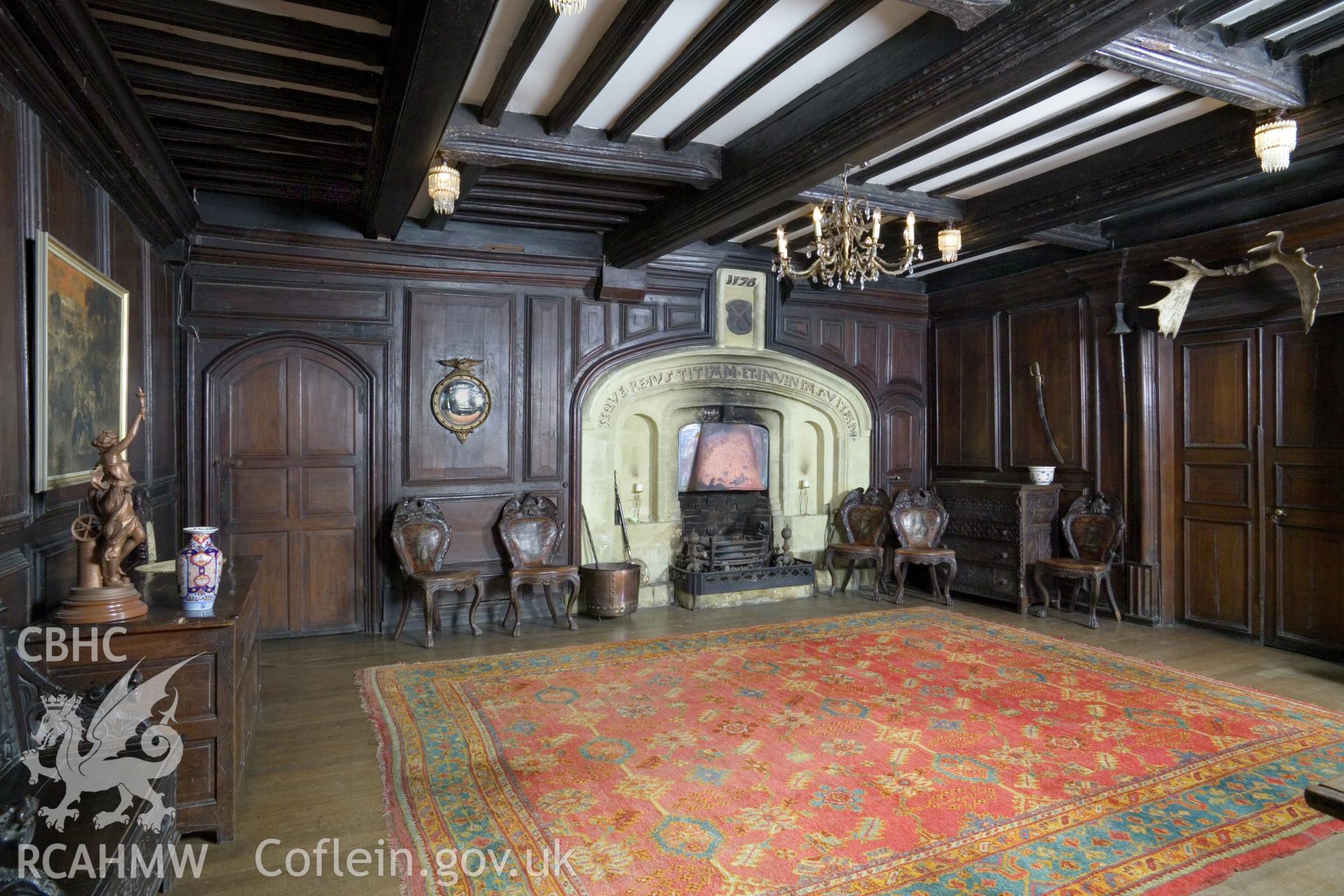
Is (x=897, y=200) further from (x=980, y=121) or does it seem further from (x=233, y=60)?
(x=233, y=60)

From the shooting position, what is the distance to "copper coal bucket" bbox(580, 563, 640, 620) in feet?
21.2

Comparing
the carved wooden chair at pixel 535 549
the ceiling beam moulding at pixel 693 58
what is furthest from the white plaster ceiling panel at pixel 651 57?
the carved wooden chair at pixel 535 549

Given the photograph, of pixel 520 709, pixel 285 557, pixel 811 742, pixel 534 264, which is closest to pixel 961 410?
pixel 534 264

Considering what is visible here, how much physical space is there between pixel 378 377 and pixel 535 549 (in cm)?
190

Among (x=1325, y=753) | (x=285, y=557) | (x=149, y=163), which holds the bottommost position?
(x=1325, y=753)

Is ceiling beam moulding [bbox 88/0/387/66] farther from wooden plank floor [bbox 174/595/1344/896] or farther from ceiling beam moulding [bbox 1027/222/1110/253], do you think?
ceiling beam moulding [bbox 1027/222/1110/253]

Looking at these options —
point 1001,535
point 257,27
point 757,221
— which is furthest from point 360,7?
point 1001,535

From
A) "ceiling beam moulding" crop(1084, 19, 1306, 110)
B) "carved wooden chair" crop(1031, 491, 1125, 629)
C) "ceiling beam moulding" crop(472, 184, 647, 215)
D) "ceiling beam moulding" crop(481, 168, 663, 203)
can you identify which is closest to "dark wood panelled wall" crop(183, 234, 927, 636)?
"ceiling beam moulding" crop(472, 184, 647, 215)

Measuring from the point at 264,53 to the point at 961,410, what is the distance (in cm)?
683

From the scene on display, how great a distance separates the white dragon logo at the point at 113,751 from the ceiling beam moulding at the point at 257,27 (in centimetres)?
258

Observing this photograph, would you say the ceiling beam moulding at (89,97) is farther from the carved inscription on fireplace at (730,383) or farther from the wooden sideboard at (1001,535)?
the wooden sideboard at (1001,535)

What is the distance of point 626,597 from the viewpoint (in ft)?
21.4

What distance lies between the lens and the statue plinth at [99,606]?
8.89ft

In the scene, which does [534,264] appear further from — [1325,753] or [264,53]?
[1325,753]
